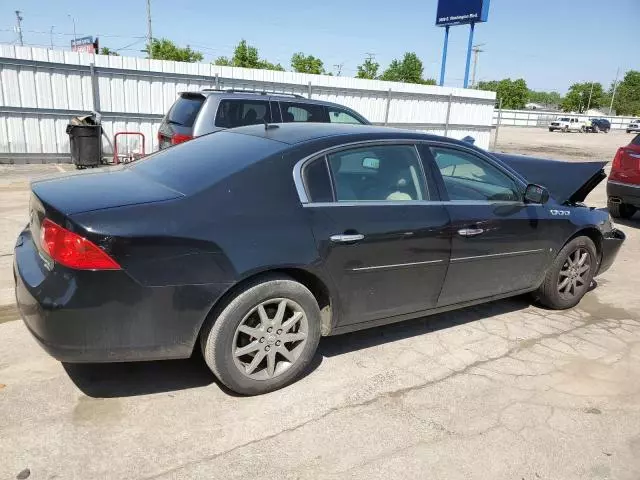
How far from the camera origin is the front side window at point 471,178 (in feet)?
12.8

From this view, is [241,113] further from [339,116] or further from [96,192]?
[96,192]

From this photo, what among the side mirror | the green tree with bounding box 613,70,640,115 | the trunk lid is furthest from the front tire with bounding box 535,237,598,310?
the green tree with bounding box 613,70,640,115

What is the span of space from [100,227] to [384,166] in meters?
1.91

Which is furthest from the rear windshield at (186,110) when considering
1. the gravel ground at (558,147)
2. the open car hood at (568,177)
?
the gravel ground at (558,147)

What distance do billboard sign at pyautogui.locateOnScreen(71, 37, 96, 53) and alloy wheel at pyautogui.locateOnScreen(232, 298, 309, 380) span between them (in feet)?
82.9

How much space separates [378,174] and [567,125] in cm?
5710

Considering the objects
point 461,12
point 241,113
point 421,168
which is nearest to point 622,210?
point 241,113

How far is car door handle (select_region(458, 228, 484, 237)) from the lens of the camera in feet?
12.3

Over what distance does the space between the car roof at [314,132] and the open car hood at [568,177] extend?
5.56 feet

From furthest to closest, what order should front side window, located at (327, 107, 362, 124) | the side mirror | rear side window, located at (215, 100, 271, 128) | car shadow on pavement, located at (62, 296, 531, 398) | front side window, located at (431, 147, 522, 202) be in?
front side window, located at (327, 107, 362, 124)
rear side window, located at (215, 100, 271, 128)
the side mirror
front side window, located at (431, 147, 522, 202)
car shadow on pavement, located at (62, 296, 531, 398)

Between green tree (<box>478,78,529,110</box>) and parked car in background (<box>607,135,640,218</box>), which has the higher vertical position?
green tree (<box>478,78,529,110</box>)

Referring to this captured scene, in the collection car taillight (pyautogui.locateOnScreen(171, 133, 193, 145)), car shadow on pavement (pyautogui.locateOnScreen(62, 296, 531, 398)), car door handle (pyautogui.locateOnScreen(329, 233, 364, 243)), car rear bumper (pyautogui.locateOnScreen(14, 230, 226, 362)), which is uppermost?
car taillight (pyautogui.locateOnScreen(171, 133, 193, 145))

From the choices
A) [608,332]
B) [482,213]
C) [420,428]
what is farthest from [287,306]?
[608,332]

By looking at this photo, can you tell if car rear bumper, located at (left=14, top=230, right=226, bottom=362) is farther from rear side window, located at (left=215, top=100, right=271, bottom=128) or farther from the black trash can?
the black trash can
